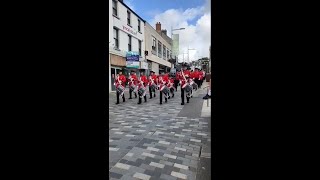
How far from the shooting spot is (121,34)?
62.9 ft

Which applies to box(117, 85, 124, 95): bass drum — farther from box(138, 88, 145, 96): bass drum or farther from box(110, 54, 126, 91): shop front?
box(110, 54, 126, 91): shop front

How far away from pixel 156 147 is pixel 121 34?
1578cm

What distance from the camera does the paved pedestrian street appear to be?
138 inches

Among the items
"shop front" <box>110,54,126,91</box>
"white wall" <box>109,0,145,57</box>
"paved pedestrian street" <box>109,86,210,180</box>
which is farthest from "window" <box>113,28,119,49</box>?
"paved pedestrian street" <box>109,86,210,180</box>

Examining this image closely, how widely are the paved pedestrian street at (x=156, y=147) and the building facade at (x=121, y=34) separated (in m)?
10.7

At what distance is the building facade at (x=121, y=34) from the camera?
1739cm

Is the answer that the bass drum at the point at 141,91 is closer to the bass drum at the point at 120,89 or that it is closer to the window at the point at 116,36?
the bass drum at the point at 120,89

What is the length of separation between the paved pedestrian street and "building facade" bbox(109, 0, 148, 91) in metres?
10.7
